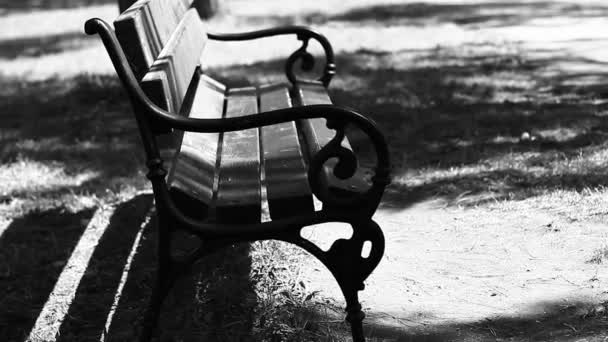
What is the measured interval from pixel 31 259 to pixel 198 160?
1.32 meters

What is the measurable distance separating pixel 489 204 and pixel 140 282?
71.0 inches

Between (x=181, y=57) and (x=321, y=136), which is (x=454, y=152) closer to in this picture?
(x=321, y=136)

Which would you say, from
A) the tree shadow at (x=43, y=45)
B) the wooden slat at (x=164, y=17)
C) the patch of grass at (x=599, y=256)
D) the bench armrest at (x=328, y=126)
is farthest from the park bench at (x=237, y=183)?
the tree shadow at (x=43, y=45)

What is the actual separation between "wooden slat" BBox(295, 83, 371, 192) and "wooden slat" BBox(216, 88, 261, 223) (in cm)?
23

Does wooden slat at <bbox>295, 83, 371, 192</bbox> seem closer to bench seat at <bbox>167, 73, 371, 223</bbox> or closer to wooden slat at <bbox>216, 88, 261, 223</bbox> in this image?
bench seat at <bbox>167, 73, 371, 223</bbox>

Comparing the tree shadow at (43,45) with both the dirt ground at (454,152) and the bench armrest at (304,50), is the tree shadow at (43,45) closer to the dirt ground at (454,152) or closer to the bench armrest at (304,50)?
→ the dirt ground at (454,152)

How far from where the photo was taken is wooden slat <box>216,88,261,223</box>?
8.96 feet

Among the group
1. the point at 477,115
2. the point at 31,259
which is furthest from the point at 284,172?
the point at 477,115

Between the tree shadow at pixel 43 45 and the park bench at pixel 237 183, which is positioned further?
the tree shadow at pixel 43 45

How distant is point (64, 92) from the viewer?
718 centimetres

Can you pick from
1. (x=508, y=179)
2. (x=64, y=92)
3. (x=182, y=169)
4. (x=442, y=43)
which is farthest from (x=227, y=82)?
(x=182, y=169)

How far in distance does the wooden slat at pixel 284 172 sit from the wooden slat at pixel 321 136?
0.06m

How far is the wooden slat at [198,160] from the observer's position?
2816 mm

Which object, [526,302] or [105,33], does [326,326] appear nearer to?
[526,302]
